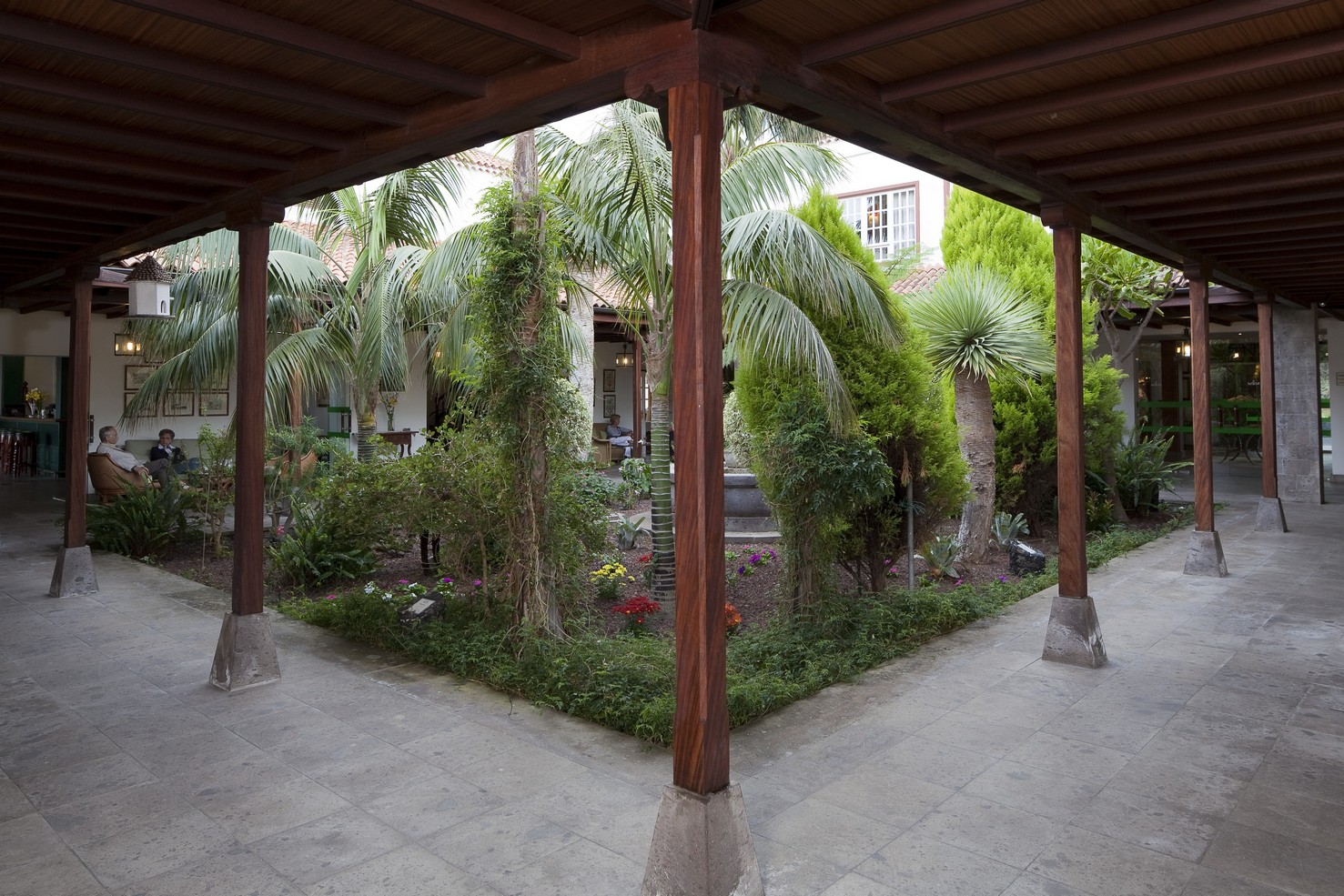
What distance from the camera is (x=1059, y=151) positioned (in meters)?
5.12

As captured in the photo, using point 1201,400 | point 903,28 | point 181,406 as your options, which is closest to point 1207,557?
point 1201,400

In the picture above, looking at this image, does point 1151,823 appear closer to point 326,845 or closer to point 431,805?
point 431,805

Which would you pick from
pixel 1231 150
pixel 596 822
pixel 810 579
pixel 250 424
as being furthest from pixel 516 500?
pixel 1231 150

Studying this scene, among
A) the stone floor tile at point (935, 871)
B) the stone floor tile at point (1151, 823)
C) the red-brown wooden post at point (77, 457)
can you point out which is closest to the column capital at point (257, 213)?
the red-brown wooden post at point (77, 457)

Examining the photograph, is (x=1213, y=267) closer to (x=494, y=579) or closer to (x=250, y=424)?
(x=494, y=579)

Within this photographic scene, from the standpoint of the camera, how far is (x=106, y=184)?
538 cm

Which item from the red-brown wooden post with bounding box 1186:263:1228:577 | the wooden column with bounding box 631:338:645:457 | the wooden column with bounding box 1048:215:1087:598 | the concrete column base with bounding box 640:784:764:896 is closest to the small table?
the wooden column with bounding box 631:338:645:457

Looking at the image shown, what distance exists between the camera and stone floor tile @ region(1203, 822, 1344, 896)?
10.1 feet

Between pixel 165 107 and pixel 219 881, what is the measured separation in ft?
10.6

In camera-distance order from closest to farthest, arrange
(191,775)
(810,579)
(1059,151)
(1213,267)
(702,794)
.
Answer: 1. (702,794)
2. (191,775)
3. (1059,151)
4. (810,579)
5. (1213,267)

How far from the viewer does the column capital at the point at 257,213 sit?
5297mm

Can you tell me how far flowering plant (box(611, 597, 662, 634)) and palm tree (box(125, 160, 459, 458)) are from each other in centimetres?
365

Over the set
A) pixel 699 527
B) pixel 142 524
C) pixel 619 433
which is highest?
pixel 619 433

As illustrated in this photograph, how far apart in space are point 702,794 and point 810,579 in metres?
3.33
